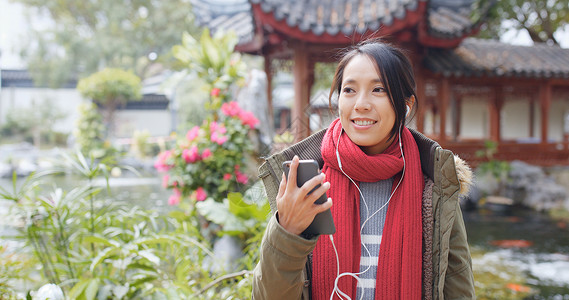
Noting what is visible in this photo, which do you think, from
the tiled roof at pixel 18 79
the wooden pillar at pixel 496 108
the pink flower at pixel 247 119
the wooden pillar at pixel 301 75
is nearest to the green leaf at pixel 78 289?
the pink flower at pixel 247 119

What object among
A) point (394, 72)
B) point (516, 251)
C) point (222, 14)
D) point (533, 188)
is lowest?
point (516, 251)

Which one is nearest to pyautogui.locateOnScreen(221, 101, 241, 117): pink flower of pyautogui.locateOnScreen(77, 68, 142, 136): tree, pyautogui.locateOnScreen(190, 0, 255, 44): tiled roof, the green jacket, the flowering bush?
the flowering bush

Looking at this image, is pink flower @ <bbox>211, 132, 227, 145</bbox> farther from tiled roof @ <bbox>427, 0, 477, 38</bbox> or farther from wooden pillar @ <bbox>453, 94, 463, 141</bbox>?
wooden pillar @ <bbox>453, 94, 463, 141</bbox>

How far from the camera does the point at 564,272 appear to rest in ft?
16.6

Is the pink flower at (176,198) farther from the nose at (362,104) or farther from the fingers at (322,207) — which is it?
the fingers at (322,207)

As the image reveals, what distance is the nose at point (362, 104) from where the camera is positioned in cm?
106

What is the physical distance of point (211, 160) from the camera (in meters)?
4.30

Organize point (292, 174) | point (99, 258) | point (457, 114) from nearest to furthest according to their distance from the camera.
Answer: point (292, 174) → point (99, 258) → point (457, 114)

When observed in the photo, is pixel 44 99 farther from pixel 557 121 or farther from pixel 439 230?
pixel 439 230

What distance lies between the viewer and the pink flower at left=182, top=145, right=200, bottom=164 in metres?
4.25

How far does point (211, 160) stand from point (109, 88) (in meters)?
13.6

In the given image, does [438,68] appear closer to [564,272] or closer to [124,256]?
[564,272]

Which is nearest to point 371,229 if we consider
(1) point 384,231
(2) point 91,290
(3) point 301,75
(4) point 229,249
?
(1) point 384,231

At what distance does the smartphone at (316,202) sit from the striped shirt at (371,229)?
0.23 m
